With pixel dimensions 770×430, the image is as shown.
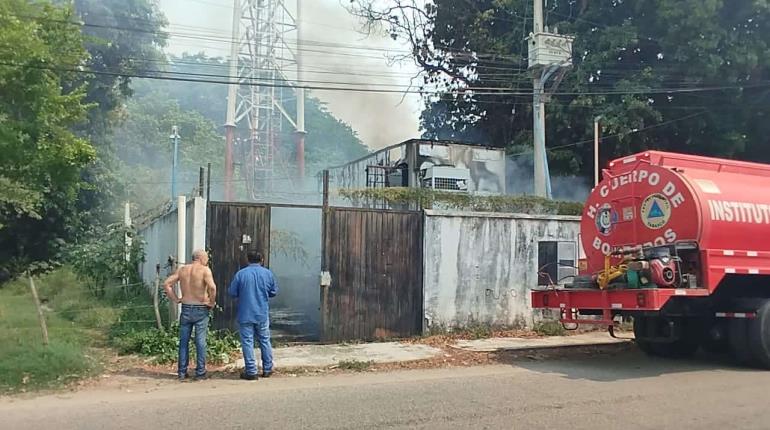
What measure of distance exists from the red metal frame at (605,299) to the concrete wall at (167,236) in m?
5.33

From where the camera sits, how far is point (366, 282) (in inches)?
430

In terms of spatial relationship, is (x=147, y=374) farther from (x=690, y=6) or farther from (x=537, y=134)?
(x=690, y=6)

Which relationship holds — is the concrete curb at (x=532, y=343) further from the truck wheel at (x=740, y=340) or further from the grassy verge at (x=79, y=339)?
the grassy verge at (x=79, y=339)

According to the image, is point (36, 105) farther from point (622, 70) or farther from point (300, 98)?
point (300, 98)

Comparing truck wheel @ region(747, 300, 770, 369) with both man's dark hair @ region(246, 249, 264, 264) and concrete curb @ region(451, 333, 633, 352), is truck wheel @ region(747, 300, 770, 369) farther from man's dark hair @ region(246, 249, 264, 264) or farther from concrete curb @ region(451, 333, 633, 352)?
man's dark hair @ region(246, 249, 264, 264)

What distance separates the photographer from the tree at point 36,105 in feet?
38.6

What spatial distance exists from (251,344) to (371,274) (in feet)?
10.7

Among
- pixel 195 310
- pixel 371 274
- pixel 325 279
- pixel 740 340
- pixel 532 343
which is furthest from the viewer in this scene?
pixel 532 343

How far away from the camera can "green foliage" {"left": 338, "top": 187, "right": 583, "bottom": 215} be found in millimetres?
12117

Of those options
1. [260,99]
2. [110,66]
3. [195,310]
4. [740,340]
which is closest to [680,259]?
[740,340]

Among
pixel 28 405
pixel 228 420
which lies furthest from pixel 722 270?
pixel 28 405

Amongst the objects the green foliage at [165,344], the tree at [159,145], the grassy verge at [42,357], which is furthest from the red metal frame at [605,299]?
the tree at [159,145]

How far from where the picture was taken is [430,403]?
670cm

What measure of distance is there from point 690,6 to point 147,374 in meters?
18.2
